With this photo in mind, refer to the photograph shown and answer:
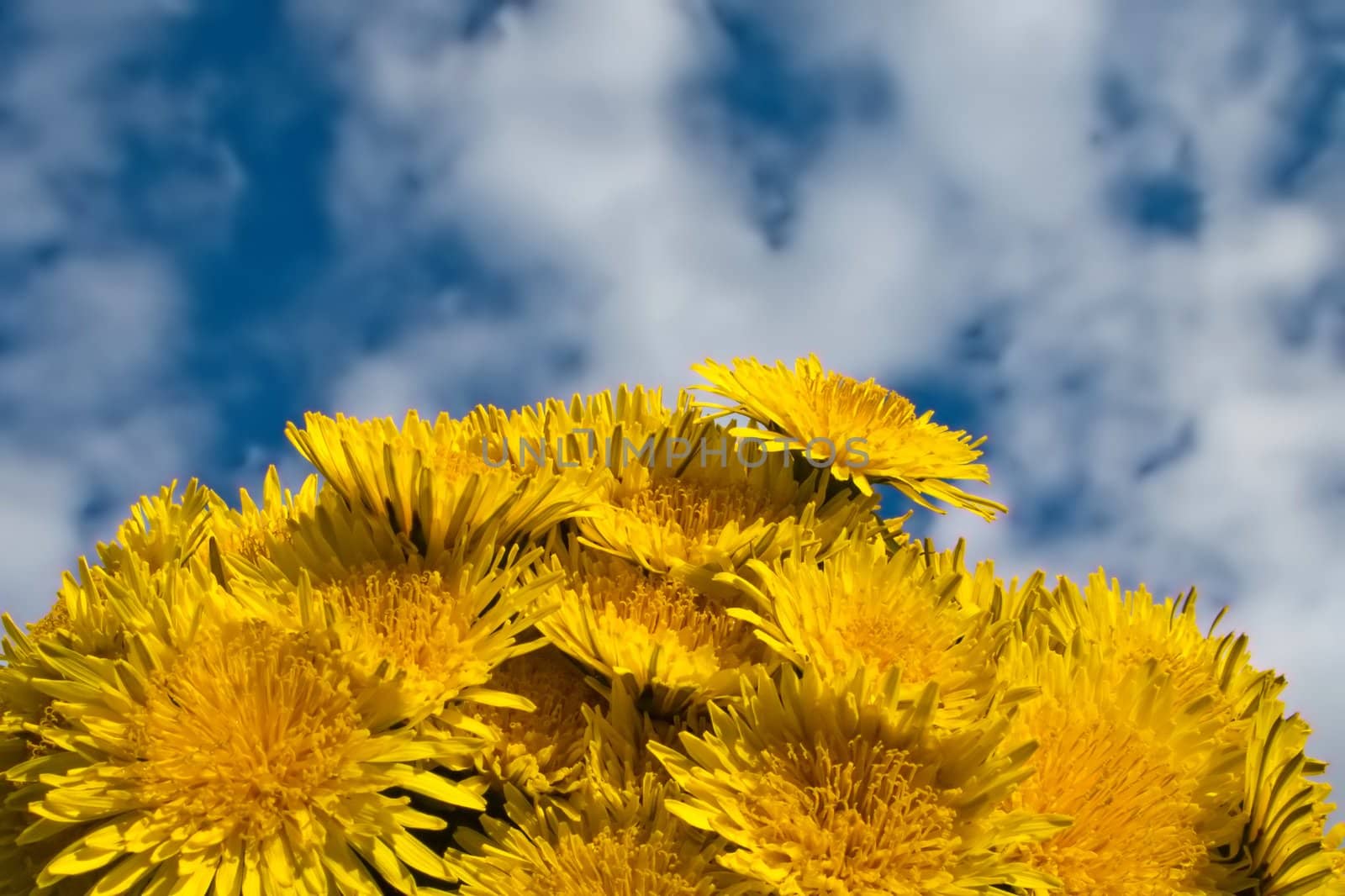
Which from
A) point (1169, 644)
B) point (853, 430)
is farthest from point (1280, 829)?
point (853, 430)

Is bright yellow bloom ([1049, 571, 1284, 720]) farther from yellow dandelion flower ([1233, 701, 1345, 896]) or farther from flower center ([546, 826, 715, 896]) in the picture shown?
flower center ([546, 826, 715, 896])

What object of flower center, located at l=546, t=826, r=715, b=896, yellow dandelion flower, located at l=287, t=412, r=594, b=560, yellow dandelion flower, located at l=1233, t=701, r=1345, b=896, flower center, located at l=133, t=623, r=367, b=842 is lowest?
flower center, located at l=546, t=826, r=715, b=896

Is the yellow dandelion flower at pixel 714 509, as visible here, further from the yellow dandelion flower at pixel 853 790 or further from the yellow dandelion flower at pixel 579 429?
the yellow dandelion flower at pixel 853 790

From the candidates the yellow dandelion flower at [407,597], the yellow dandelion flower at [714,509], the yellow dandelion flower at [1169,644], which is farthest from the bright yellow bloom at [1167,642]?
the yellow dandelion flower at [407,597]

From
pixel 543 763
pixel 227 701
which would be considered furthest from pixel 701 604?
pixel 227 701

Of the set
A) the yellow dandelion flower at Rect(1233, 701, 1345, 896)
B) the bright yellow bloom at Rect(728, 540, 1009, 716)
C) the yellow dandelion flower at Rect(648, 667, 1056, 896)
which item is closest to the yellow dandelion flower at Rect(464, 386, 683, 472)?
the bright yellow bloom at Rect(728, 540, 1009, 716)

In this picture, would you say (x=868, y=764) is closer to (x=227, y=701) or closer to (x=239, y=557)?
(x=227, y=701)

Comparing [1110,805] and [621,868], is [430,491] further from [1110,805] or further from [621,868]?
[1110,805]
